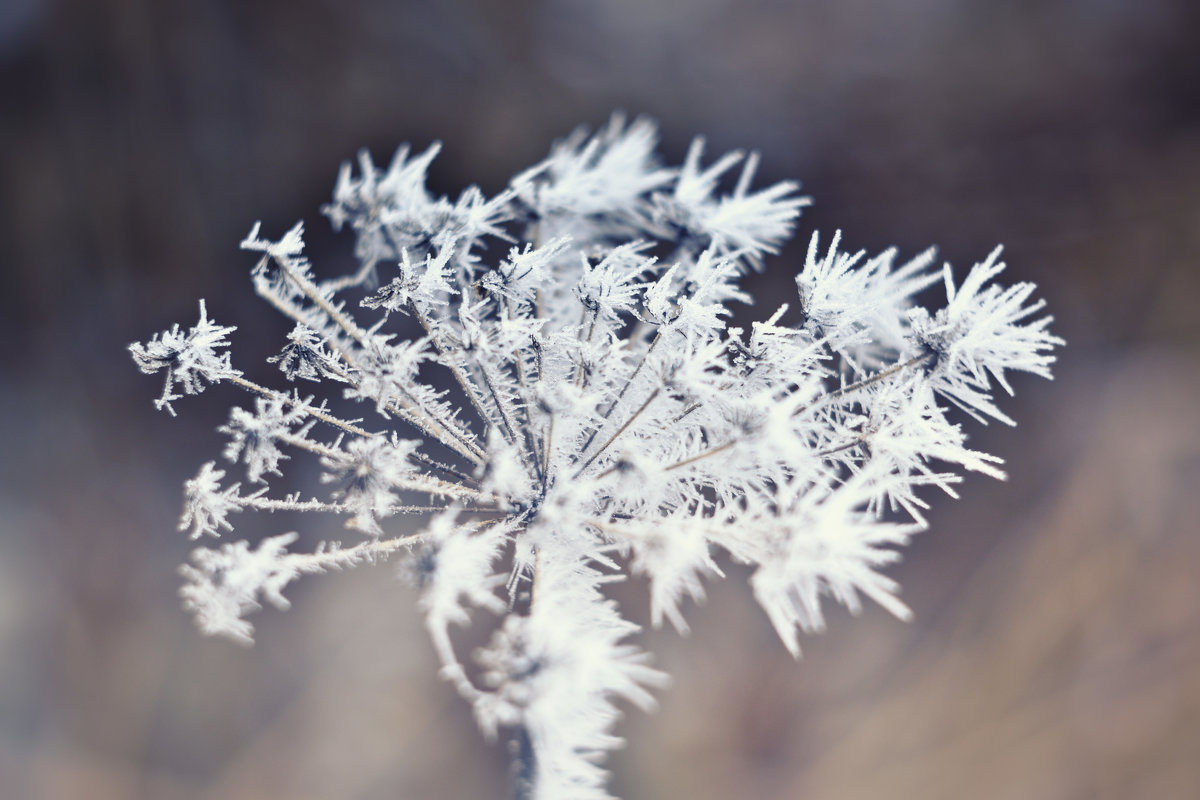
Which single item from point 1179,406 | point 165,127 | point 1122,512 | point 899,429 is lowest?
point 899,429

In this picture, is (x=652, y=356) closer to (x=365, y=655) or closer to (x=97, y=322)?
(x=365, y=655)

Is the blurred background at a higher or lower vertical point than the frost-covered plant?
higher

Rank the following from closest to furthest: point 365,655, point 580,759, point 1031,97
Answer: point 580,759 → point 1031,97 → point 365,655

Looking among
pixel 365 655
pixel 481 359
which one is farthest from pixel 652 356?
pixel 365 655

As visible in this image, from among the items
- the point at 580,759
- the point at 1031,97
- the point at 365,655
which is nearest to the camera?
the point at 580,759

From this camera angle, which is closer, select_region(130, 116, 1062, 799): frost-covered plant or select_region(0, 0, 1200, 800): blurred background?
select_region(130, 116, 1062, 799): frost-covered plant
